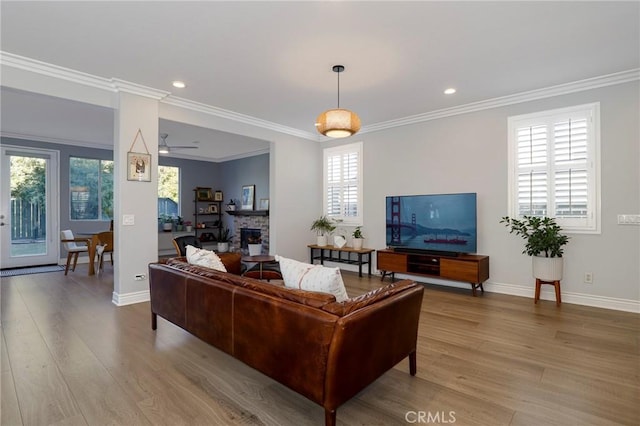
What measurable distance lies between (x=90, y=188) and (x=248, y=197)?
3.61 m

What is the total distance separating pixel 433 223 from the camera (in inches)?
196

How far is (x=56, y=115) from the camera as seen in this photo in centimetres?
→ 536

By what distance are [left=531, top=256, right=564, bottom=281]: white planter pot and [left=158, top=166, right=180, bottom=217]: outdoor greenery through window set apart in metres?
8.43

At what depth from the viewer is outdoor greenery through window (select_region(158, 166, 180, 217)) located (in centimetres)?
894

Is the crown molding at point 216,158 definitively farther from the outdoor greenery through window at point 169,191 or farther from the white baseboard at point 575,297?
the white baseboard at point 575,297

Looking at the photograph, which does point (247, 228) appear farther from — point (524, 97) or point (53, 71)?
point (524, 97)

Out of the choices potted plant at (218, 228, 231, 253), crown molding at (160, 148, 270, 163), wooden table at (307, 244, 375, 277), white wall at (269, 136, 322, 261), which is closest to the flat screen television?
wooden table at (307, 244, 375, 277)

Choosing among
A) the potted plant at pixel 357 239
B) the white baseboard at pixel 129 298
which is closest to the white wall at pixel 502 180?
the potted plant at pixel 357 239

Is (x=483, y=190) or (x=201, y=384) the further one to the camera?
(x=483, y=190)

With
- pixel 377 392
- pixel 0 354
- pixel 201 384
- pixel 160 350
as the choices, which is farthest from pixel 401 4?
pixel 0 354

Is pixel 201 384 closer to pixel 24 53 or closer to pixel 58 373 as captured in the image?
pixel 58 373

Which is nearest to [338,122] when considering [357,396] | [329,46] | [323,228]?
[329,46]

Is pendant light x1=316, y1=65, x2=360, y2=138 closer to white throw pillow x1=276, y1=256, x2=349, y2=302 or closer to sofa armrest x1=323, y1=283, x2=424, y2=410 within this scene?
white throw pillow x1=276, y1=256, x2=349, y2=302

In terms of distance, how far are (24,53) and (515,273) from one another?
20.5ft
